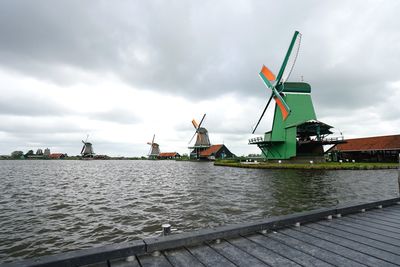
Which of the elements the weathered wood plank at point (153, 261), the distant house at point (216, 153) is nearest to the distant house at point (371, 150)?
the distant house at point (216, 153)

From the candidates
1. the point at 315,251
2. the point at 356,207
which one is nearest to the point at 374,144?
the point at 356,207

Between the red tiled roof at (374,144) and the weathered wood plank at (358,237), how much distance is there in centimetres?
5172

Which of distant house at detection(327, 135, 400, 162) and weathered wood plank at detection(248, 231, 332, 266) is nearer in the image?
weathered wood plank at detection(248, 231, 332, 266)

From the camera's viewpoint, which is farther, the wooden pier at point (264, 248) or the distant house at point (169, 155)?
the distant house at point (169, 155)

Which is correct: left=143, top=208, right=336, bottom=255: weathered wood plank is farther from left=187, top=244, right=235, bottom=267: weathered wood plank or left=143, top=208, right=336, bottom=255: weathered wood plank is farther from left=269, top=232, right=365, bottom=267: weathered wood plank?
left=269, top=232, right=365, bottom=267: weathered wood plank

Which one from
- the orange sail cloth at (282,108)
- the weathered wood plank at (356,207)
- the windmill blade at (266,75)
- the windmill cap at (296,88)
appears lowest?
the weathered wood plank at (356,207)

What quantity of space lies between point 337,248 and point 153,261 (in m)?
2.93

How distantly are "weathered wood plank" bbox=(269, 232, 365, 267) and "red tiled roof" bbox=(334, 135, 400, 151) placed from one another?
173 ft

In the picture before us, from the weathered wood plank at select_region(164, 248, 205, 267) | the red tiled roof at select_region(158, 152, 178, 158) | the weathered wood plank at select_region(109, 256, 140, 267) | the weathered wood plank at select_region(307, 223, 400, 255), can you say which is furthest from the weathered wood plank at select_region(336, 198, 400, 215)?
the red tiled roof at select_region(158, 152, 178, 158)

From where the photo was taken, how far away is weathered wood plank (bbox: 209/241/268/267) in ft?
10.6

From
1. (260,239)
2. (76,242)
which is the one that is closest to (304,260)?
(260,239)

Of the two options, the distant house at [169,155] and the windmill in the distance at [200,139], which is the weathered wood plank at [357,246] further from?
the distant house at [169,155]

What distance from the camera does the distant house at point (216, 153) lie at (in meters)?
86.6

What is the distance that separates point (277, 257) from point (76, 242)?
6.12 metres
